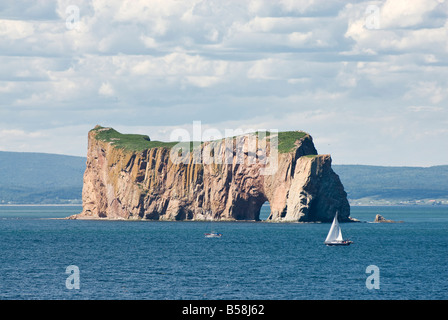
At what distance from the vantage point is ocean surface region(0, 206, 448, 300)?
77562 mm

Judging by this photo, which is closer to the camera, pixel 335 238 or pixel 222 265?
pixel 222 265

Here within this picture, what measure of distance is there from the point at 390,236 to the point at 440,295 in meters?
81.0

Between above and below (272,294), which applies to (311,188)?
above

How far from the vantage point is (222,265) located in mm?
100688

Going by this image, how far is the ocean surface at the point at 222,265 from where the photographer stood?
254ft

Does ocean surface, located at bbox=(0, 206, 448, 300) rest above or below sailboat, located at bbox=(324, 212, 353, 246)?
below

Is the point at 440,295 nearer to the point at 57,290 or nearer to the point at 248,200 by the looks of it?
the point at 57,290

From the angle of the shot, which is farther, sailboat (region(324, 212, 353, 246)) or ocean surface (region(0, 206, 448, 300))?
sailboat (region(324, 212, 353, 246))

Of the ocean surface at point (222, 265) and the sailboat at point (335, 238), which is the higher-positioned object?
the sailboat at point (335, 238)

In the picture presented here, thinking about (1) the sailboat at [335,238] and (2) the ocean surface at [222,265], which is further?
(1) the sailboat at [335,238]

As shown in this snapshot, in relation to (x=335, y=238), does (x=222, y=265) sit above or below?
below
